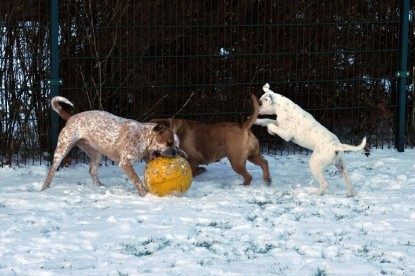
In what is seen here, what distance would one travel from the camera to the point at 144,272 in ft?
19.2

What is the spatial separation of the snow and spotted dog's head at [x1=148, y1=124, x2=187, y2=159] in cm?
45

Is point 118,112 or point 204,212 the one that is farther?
point 118,112

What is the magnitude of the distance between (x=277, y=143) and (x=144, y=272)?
5953 mm

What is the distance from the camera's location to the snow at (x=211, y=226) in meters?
6.07

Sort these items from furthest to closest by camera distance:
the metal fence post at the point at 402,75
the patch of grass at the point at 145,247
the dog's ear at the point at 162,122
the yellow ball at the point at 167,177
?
the metal fence post at the point at 402,75 → the dog's ear at the point at 162,122 → the yellow ball at the point at 167,177 → the patch of grass at the point at 145,247

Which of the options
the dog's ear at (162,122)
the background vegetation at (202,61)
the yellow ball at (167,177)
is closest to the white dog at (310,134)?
the dog's ear at (162,122)

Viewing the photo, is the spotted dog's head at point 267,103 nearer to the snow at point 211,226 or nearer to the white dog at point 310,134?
the white dog at point 310,134

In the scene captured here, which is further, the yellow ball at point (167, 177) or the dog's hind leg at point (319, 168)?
the dog's hind leg at point (319, 168)

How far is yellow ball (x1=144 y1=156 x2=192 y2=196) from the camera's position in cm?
838

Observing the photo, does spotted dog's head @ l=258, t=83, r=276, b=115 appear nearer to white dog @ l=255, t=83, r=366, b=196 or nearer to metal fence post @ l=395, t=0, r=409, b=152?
white dog @ l=255, t=83, r=366, b=196

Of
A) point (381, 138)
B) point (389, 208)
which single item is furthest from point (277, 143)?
point (389, 208)

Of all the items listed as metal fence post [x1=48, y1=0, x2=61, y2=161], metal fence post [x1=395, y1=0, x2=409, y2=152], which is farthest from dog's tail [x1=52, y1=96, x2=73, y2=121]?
metal fence post [x1=395, y1=0, x2=409, y2=152]

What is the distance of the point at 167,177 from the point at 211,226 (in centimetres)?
122

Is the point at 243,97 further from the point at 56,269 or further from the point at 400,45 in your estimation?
the point at 56,269
